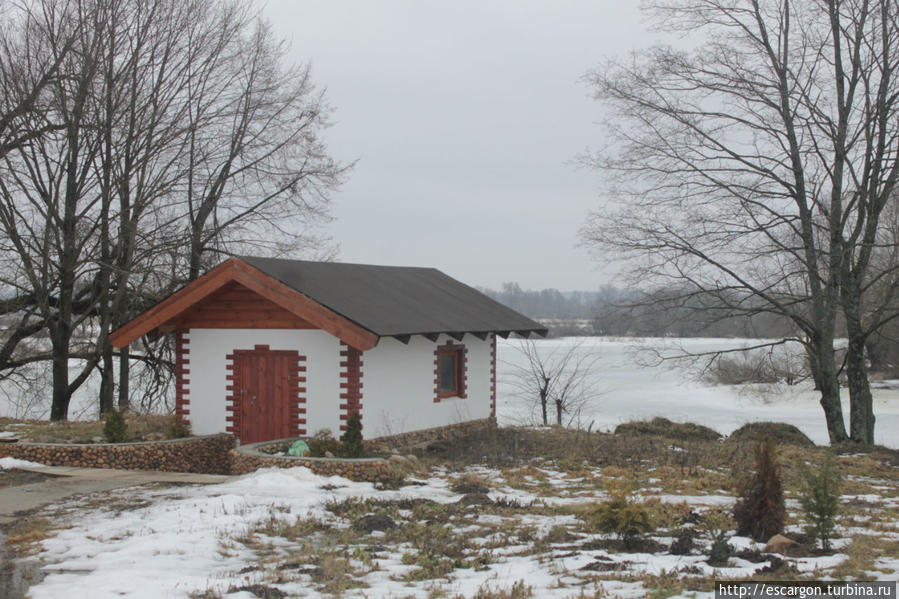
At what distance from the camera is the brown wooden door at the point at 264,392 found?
15727 millimetres

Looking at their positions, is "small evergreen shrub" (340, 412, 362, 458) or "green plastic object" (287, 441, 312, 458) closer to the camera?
"small evergreen shrub" (340, 412, 362, 458)

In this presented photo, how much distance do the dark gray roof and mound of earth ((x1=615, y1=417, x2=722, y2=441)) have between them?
4049 millimetres

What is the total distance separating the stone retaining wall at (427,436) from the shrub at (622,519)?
714cm

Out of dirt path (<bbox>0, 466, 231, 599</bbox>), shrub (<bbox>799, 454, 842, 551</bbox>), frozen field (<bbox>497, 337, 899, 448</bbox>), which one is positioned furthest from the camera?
frozen field (<bbox>497, 337, 899, 448</bbox>)

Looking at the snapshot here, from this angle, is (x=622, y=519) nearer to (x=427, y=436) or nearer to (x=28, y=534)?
(x=28, y=534)

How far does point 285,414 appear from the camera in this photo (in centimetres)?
1572

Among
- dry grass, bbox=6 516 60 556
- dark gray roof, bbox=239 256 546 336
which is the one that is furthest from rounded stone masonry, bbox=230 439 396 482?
dry grass, bbox=6 516 60 556

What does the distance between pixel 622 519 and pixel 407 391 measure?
28.6 feet

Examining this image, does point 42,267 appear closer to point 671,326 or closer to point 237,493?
point 237,493

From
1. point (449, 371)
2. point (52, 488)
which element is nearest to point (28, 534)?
point (52, 488)

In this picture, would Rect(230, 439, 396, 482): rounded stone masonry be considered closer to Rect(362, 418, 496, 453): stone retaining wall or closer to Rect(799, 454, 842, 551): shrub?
Rect(362, 418, 496, 453): stone retaining wall

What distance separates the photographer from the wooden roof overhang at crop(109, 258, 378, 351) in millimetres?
14352

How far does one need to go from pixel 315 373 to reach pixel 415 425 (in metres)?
2.67

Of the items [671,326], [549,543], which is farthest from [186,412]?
[671,326]
